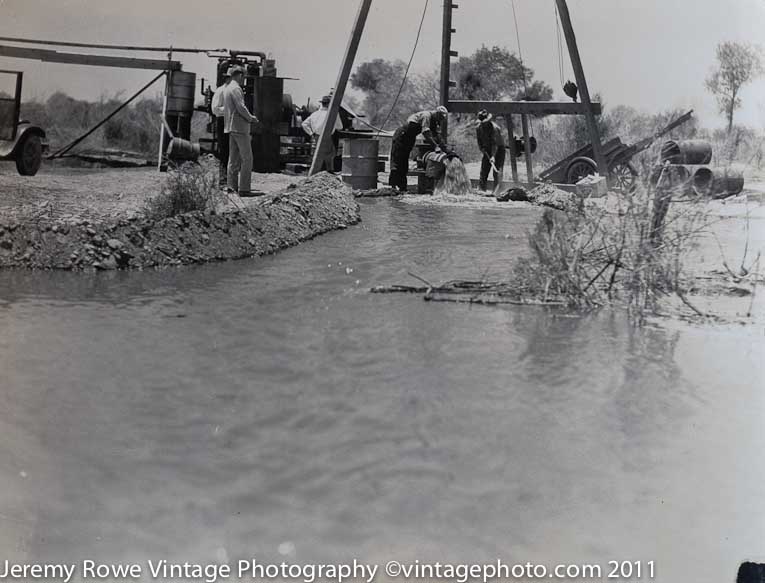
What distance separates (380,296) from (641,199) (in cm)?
228

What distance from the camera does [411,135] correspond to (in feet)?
52.1

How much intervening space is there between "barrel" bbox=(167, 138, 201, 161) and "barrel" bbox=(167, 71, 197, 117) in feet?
2.35

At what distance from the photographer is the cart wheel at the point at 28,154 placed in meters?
12.3

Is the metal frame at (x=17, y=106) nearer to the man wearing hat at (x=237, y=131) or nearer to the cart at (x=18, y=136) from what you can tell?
the cart at (x=18, y=136)

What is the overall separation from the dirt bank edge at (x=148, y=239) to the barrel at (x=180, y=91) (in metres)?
7.96

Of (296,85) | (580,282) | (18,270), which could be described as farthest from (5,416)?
(296,85)

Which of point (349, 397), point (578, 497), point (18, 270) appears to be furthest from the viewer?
point (18, 270)

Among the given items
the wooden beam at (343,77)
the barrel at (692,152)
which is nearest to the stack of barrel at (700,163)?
the barrel at (692,152)

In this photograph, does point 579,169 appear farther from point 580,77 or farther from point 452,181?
point 452,181

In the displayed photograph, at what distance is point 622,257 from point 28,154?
8.56 metres

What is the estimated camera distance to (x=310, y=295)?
7.73 metres

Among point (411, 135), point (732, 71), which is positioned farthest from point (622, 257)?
point (411, 135)

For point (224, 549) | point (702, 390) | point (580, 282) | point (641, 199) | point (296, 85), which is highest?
point (296, 85)

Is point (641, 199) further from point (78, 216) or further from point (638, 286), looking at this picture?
point (78, 216)
